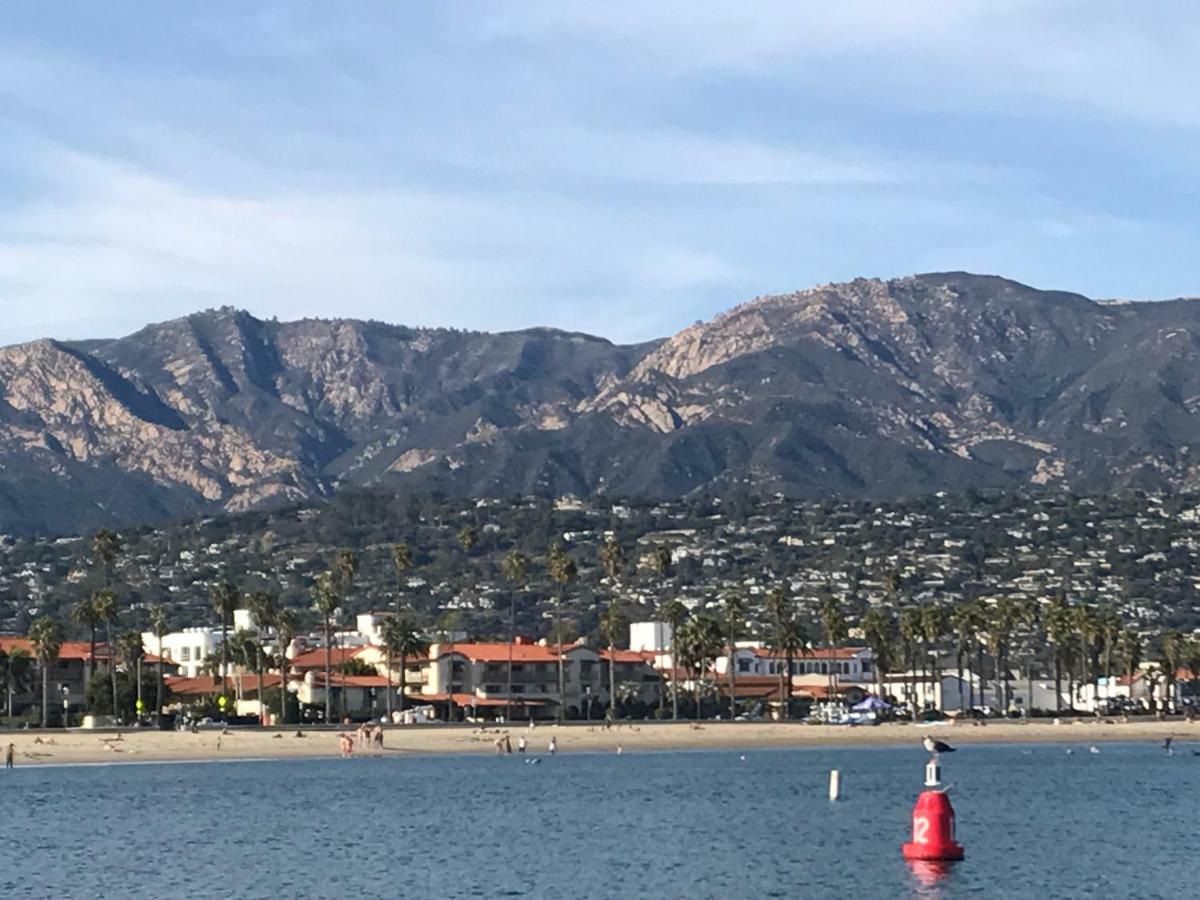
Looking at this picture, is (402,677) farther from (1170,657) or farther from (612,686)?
(1170,657)

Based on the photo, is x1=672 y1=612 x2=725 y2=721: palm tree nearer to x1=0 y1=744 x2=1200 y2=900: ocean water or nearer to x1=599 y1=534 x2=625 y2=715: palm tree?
x1=599 y1=534 x2=625 y2=715: palm tree

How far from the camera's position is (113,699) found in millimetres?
163375

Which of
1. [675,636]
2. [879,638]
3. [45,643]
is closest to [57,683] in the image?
[45,643]

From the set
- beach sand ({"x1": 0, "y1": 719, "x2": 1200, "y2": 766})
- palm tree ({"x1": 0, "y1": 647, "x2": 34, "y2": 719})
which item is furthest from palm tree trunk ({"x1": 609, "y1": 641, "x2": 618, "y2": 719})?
palm tree ({"x1": 0, "y1": 647, "x2": 34, "y2": 719})

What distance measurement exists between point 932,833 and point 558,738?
8540 cm

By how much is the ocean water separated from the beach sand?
11.2 ft

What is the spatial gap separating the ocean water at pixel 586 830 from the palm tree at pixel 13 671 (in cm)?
4212

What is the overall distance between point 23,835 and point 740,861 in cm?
2833

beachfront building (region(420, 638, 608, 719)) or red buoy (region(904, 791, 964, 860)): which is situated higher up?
beachfront building (region(420, 638, 608, 719))

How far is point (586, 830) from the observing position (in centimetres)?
7825

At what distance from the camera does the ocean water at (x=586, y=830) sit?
59969 millimetres

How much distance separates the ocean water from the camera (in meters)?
60.0

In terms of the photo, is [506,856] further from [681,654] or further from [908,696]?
[908,696]

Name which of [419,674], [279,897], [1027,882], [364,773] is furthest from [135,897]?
[419,674]
